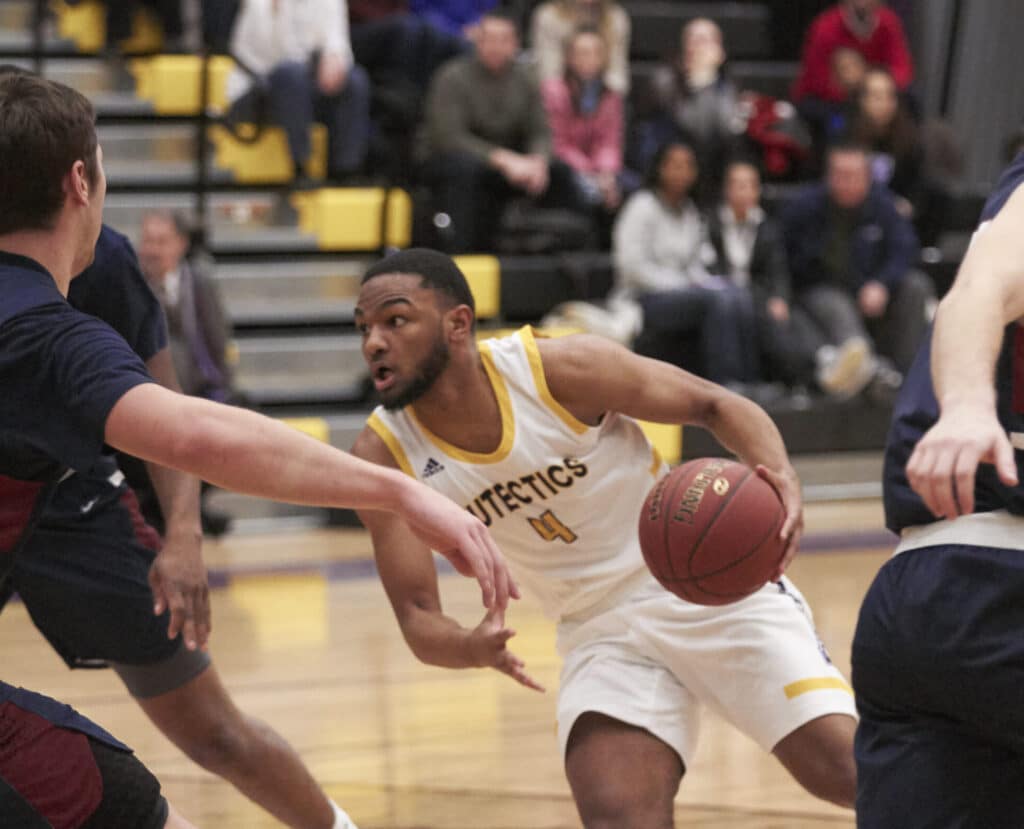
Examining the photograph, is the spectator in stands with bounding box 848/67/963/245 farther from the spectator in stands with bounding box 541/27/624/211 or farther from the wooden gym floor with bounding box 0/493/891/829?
the wooden gym floor with bounding box 0/493/891/829

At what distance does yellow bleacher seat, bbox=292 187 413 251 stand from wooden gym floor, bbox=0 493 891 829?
94.9 inches

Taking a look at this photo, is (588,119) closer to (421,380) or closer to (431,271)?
(431,271)

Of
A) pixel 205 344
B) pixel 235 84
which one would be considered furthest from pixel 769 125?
pixel 205 344

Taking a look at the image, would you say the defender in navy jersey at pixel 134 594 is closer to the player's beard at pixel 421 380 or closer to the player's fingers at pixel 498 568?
the player's beard at pixel 421 380

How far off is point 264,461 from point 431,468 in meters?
1.40

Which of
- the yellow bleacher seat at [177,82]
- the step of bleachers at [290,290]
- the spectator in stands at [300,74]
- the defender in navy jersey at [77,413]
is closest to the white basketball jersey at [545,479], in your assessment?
the defender in navy jersey at [77,413]

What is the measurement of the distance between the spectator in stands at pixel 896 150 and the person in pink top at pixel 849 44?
1.36 feet

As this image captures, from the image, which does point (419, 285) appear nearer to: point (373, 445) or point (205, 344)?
point (373, 445)

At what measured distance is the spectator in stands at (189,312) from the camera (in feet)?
25.2

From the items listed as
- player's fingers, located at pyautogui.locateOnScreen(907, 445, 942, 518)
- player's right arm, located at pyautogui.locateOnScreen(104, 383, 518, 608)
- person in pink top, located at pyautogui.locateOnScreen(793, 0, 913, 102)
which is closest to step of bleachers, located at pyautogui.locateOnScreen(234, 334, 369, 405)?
person in pink top, located at pyautogui.locateOnScreen(793, 0, 913, 102)

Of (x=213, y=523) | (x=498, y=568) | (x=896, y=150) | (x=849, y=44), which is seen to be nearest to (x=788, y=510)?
(x=498, y=568)

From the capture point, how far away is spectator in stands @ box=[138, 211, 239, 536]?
7.70 meters

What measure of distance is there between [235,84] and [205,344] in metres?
2.31

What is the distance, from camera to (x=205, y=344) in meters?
7.90
